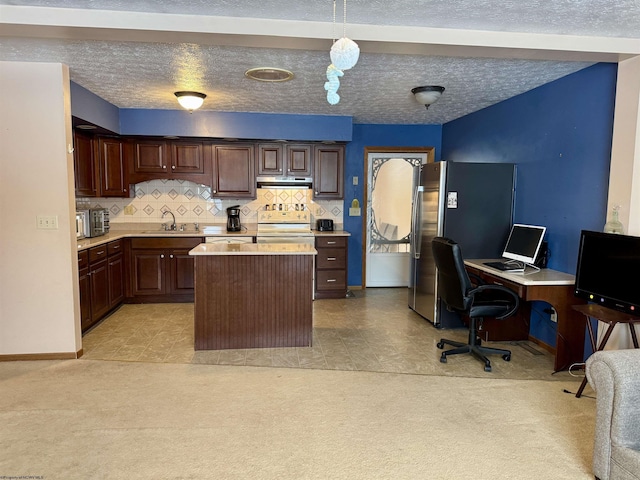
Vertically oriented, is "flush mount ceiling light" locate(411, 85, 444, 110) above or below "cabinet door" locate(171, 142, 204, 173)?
above

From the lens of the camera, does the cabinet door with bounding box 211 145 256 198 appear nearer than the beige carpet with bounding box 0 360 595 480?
No

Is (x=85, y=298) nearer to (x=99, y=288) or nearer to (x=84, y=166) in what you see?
(x=99, y=288)

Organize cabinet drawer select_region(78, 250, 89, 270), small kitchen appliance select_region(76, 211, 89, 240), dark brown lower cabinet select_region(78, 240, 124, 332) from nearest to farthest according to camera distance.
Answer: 1. cabinet drawer select_region(78, 250, 89, 270)
2. dark brown lower cabinet select_region(78, 240, 124, 332)
3. small kitchen appliance select_region(76, 211, 89, 240)

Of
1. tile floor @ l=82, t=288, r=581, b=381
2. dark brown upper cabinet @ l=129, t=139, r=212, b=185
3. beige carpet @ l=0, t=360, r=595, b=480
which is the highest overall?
dark brown upper cabinet @ l=129, t=139, r=212, b=185

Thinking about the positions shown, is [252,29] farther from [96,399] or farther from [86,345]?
[86,345]

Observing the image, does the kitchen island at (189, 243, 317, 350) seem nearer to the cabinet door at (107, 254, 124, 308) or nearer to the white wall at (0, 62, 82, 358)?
the white wall at (0, 62, 82, 358)

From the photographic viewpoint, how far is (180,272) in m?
5.23

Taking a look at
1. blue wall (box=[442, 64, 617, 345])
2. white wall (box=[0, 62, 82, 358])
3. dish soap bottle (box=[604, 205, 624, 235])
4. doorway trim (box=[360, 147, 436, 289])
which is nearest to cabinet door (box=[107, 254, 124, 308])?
white wall (box=[0, 62, 82, 358])

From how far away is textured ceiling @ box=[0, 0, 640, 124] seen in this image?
2346 millimetres

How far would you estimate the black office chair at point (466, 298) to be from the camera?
3320 mm

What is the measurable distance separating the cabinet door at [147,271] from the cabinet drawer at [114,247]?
0.21 metres

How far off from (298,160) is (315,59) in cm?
246

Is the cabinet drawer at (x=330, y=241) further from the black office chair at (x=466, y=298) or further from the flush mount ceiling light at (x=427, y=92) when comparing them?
the flush mount ceiling light at (x=427, y=92)

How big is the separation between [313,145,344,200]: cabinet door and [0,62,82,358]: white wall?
118 inches
